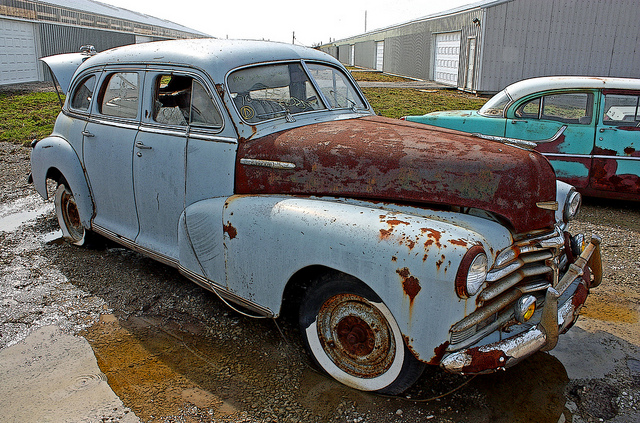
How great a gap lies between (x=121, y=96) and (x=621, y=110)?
18.4ft

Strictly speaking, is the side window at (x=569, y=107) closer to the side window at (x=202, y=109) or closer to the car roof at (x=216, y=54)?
the car roof at (x=216, y=54)

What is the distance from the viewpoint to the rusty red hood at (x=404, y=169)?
9.22ft

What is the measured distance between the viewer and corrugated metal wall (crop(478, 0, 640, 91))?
1853 cm

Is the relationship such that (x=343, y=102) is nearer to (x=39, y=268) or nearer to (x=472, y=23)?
(x=39, y=268)

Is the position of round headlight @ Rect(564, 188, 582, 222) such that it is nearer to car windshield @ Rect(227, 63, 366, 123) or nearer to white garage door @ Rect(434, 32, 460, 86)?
car windshield @ Rect(227, 63, 366, 123)

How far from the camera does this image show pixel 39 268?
455 cm

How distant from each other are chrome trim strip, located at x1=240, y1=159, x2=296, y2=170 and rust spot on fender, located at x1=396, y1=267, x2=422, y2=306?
3.50 ft

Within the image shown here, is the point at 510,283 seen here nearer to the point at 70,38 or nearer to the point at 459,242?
the point at 459,242

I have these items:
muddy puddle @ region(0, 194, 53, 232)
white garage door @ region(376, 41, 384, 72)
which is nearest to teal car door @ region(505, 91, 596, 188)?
muddy puddle @ region(0, 194, 53, 232)

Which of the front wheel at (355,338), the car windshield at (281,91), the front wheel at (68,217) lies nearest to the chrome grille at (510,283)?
the front wheel at (355,338)

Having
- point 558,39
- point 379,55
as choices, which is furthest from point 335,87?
point 379,55

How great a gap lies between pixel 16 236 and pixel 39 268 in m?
0.98

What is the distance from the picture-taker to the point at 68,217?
16.8 feet

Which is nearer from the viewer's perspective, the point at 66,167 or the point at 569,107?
the point at 66,167
